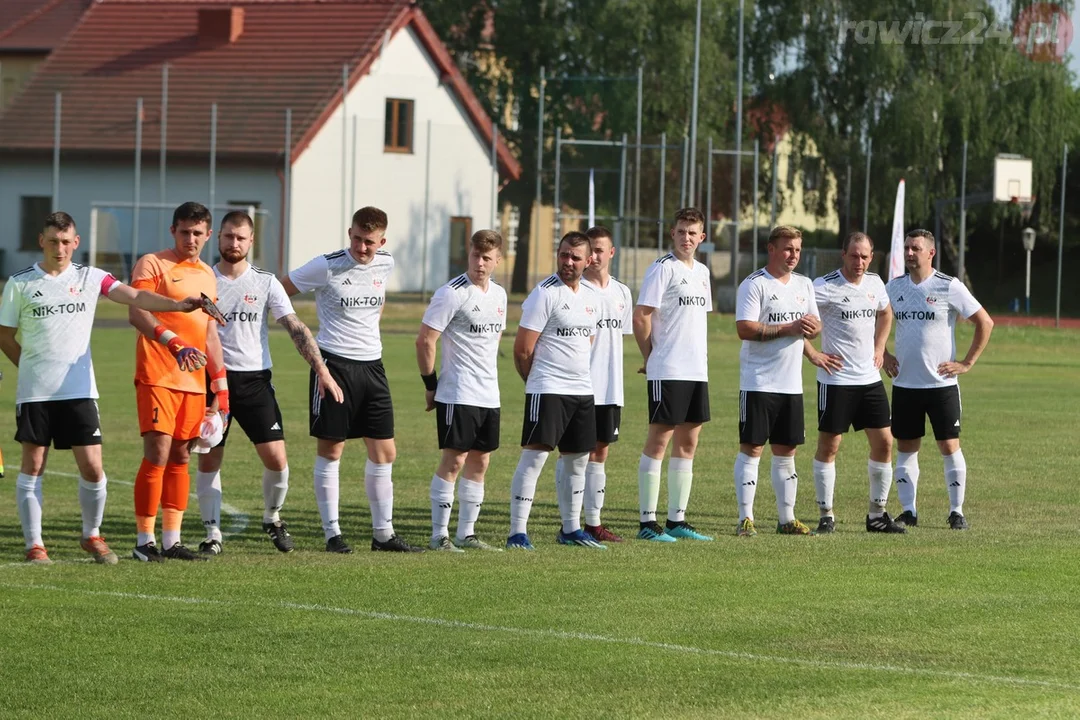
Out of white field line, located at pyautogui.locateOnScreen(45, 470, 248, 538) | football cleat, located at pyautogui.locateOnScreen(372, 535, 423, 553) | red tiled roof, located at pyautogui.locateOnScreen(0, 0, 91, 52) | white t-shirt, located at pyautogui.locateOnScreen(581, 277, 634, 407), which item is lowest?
white field line, located at pyautogui.locateOnScreen(45, 470, 248, 538)

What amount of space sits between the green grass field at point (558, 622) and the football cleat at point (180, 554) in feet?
0.56

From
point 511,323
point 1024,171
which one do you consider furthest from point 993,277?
point 511,323

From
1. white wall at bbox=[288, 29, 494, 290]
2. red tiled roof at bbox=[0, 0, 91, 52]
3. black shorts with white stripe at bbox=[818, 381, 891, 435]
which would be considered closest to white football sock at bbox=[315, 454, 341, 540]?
black shorts with white stripe at bbox=[818, 381, 891, 435]

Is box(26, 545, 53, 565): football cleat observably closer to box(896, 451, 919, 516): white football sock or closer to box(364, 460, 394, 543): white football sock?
box(364, 460, 394, 543): white football sock

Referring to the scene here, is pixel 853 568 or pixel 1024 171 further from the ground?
pixel 1024 171

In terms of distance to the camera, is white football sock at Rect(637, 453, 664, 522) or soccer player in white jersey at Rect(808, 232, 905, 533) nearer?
white football sock at Rect(637, 453, 664, 522)

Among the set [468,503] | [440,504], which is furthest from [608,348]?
[440,504]

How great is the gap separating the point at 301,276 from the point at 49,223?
1.59m

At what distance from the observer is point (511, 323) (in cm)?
4172

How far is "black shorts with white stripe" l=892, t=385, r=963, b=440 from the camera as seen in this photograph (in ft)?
40.6

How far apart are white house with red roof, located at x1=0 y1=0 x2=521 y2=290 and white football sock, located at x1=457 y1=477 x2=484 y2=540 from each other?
118 ft

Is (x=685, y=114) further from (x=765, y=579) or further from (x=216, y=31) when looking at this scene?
(x=765, y=579)

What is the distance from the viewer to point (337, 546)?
10.6 meters

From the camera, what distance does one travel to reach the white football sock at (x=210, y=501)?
1059cm
